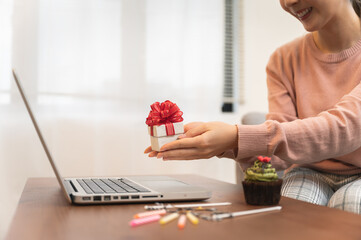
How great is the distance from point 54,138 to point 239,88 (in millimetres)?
1239

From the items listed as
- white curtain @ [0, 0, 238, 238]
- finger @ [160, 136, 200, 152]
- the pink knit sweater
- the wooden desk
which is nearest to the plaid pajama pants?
the pink knit sweater

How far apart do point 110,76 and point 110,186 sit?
1428mm

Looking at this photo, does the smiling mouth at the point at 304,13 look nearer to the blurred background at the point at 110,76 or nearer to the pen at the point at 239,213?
the pen at the point at 239,213

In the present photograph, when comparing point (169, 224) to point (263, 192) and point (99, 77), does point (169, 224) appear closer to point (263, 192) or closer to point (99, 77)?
point (263, 192)

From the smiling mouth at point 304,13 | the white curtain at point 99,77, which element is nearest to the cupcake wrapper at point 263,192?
the smiling mouth at point 304,13

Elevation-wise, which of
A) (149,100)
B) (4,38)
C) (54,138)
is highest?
(4,38)

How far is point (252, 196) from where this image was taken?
832 millimetres

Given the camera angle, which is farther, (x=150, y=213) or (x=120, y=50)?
(x=120, y=50)

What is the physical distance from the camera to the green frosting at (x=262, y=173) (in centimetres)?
80

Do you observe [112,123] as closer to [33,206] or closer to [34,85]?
[34,85]

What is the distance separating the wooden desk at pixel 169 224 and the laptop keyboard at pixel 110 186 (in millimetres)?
66

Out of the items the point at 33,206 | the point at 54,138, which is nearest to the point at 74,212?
the point at 33,206

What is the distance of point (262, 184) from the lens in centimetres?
81

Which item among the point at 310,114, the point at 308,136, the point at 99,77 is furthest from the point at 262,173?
the point at 99,77
